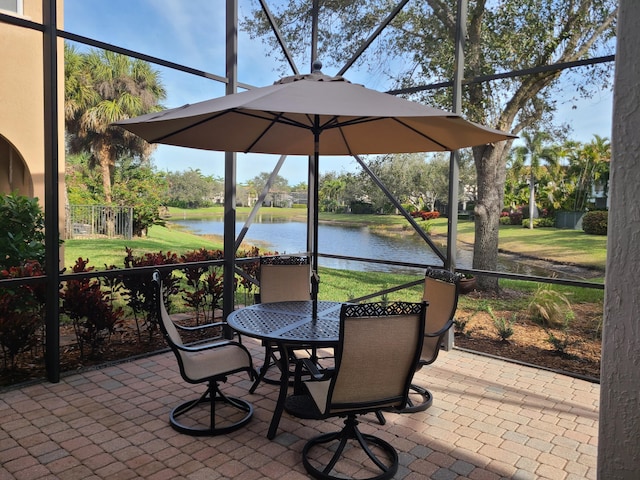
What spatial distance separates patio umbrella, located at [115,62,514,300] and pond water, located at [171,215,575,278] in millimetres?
2475

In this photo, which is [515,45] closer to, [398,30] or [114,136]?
[398,30]

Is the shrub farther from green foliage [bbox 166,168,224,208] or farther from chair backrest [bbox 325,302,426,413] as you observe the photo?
chair backrest [bbox 325,302,426,413]

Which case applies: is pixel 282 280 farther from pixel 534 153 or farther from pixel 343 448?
pixel 534 153

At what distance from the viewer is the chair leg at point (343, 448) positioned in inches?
104

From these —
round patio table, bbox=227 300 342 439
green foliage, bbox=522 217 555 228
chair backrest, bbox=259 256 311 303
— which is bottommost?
round patio table, bbox=227 300 342 439

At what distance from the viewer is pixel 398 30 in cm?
779

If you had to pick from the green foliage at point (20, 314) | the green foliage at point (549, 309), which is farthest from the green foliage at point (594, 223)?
the green foliage at point (20, 314)

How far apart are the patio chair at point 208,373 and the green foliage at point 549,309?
501 cm

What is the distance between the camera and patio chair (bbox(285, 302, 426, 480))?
248 cm

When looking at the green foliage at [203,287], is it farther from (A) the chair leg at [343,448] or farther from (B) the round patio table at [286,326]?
(A) the chair leg at [343,448]

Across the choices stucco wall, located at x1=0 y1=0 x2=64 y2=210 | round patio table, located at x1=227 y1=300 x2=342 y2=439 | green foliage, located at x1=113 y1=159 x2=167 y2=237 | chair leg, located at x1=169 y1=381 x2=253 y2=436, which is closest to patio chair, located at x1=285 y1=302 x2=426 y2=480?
round patio table, located at x1=227 y1=300 x2=342 y2=439

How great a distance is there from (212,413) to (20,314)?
2.26m

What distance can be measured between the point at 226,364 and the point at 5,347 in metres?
2.34

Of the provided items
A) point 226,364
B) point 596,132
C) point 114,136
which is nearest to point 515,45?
point 596,132
